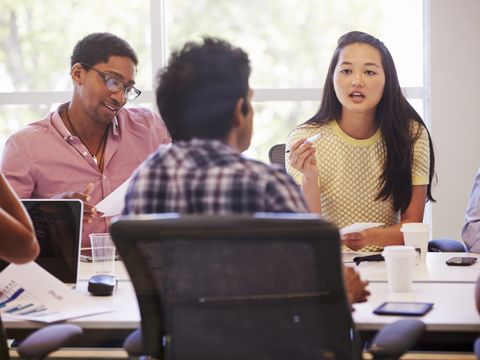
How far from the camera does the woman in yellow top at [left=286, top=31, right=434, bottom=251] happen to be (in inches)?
107

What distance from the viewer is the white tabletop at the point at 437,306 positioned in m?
1.64

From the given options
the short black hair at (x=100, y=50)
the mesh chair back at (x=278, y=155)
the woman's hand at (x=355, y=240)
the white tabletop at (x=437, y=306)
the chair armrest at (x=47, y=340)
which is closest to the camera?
the chair armrest at (x=47, y=340)

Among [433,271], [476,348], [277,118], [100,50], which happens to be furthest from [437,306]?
[277,118]

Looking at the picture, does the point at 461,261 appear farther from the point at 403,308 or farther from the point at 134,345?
the point at 134,345

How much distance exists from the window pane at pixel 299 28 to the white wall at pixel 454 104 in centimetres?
16

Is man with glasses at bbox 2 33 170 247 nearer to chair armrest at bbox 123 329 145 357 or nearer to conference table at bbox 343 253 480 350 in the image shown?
conference table at bbox 343 253 480 350

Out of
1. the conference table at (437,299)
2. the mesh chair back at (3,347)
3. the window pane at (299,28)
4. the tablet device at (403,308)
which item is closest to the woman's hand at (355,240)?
the conference table at (437,299)

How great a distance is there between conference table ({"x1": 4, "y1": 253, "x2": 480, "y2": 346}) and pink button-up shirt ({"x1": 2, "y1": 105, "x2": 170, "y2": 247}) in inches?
24.5

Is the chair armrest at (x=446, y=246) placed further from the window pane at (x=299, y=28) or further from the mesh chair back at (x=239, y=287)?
the window pane at (x=299, y=28)

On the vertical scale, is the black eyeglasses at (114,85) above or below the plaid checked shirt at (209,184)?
above

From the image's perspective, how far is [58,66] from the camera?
4402mm

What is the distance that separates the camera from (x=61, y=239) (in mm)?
2127

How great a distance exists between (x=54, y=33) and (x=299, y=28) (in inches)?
54.9

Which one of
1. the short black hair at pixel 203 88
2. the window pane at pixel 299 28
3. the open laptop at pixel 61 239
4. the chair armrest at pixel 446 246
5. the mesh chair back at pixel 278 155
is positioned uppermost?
the window pane at pixel 299 28
